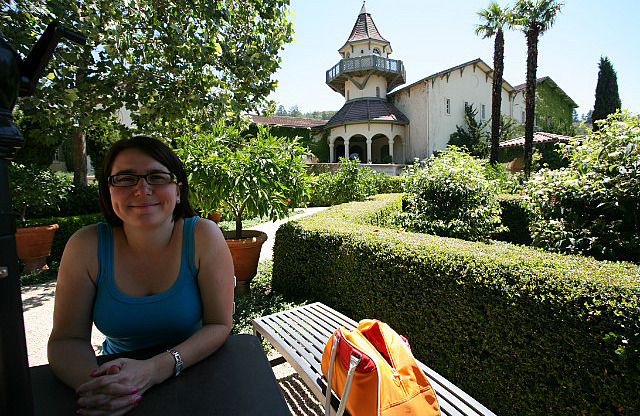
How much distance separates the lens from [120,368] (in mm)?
1259

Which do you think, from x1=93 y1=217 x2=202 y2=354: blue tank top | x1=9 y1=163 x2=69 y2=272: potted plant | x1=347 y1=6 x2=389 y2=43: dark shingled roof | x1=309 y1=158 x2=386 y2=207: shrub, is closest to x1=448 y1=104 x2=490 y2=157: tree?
x1=347 y1=6 x2=389 y2=43: dark shingled roof

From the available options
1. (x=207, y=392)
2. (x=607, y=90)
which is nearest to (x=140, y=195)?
(x=207, y=392)

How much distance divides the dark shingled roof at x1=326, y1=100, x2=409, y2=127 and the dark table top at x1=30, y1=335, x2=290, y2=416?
28834 mm

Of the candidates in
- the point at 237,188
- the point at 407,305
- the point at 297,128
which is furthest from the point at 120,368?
the point at 297,128

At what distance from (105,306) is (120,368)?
511 millimetres

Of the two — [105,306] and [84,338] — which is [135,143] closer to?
[105,306]

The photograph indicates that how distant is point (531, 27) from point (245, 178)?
69.1ft

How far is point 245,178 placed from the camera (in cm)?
466

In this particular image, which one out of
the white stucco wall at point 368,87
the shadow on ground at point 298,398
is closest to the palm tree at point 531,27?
the white stucco wall at point 368,87

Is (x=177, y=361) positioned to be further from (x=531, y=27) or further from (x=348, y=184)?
(x=531, y=27)

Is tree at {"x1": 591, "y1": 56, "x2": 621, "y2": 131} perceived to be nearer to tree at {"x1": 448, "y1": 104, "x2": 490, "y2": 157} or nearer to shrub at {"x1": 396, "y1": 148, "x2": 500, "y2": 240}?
tree at {"x1": 448, "y1": 104, "x2": 490, "y2": 157}

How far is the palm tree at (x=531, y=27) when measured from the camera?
58.2 feet

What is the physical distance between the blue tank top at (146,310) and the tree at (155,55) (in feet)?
13.5

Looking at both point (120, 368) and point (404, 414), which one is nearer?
point (120, 368)
